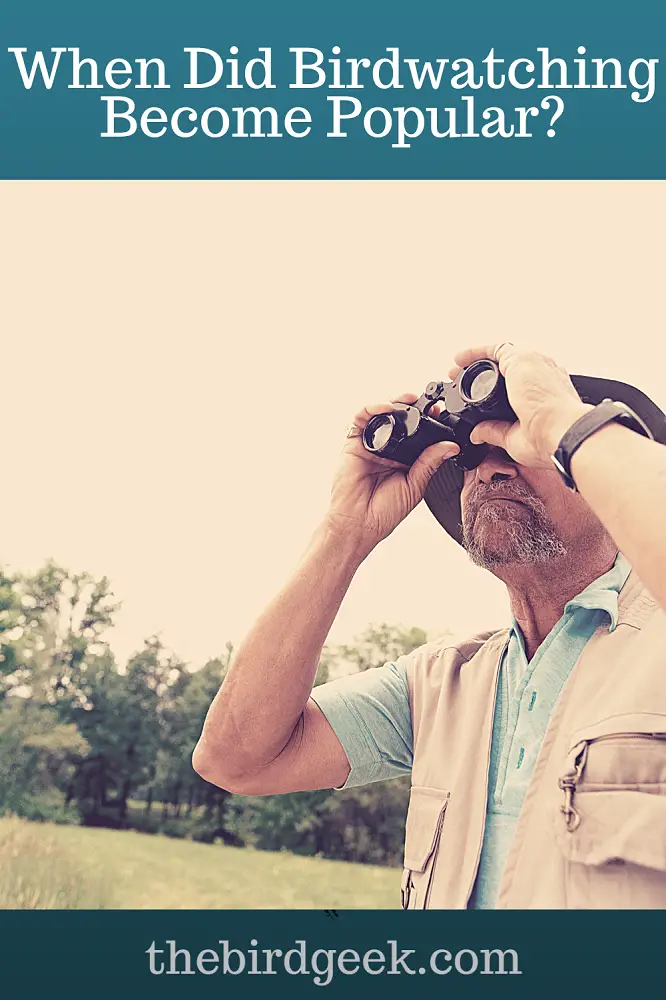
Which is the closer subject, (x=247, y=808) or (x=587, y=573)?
(x=587, y=573)

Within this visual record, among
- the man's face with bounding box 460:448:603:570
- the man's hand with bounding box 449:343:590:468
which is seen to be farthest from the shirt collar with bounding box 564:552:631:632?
the man's hand with bounding box 449:343:590:468

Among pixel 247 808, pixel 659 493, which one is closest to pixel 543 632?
pixel 659 493

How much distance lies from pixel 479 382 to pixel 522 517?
327 mm

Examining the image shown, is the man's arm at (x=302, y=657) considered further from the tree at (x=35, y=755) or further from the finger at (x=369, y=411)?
the tree at (x=35, y=755)

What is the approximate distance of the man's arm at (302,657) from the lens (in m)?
2.14

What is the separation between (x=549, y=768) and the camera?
1764 millimetres

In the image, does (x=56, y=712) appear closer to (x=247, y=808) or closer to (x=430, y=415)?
(x=247, y=808)

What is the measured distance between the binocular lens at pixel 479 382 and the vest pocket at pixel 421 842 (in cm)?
79

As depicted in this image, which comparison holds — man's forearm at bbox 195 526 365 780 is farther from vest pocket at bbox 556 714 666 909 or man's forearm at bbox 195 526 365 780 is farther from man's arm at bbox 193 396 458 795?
vest pocket at bbox 556 714 666 909

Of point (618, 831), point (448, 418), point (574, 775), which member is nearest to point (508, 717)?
point (574, 775)

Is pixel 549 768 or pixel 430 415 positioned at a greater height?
pixel 430 415

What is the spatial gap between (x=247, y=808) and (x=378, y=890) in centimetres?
252

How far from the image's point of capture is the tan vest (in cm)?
160
